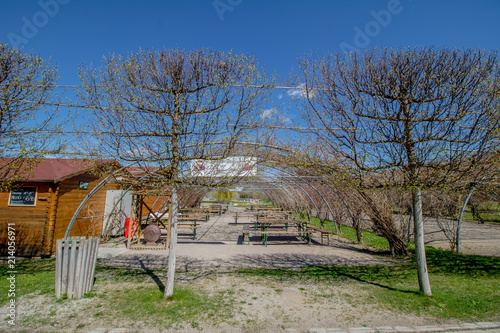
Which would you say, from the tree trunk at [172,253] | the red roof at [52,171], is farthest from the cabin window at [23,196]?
the tree trunk at [172,253]

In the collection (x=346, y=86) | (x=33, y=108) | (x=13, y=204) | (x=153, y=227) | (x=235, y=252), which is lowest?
(x=235, y=252)

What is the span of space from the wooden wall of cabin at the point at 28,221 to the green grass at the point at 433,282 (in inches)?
277

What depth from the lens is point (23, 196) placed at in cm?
855

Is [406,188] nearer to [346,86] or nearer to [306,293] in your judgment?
[346,86]

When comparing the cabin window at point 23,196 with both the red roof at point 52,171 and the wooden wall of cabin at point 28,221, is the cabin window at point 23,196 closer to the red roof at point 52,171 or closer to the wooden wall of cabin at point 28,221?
the wooden wall of cabin at point 28,221

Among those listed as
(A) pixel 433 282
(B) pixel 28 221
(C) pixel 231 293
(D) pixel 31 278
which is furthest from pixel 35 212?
(A) pixel 433 282

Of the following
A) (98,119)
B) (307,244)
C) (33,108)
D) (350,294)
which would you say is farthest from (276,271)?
(33,108)

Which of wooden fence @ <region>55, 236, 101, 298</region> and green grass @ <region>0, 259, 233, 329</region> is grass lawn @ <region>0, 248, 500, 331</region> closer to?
green grass @ <region>0, 259, 233, 329</region>

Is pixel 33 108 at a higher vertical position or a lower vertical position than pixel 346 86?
lower

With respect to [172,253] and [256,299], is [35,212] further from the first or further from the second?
[256,299]

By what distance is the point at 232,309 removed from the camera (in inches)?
177

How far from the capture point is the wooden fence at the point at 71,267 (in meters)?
4.81

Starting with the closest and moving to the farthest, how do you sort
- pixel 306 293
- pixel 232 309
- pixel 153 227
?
pixel 232 309 → pixel 306 293 → pixel 153 227

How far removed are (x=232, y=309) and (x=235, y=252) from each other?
205 inches
